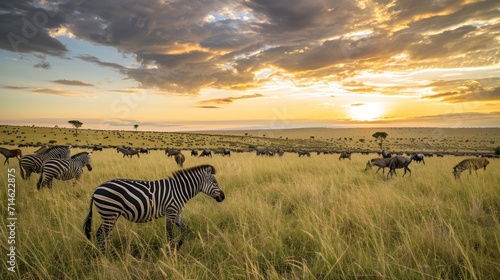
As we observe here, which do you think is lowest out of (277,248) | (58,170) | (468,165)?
(277,248)

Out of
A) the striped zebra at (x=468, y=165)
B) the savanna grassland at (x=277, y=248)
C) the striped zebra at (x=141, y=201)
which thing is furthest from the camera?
the striped zebra at (x=468, y=165)

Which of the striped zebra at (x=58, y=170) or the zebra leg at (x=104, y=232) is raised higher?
the striped zebra at (x=58, y=170)

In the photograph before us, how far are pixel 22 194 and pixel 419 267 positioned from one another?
10430 mm

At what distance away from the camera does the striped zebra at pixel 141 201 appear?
429 cm

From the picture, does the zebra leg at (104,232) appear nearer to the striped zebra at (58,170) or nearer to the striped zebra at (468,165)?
the striped zebra at (58,170)

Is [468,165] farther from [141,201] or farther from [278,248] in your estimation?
[141,201]

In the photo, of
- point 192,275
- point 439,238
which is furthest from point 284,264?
point 439,238

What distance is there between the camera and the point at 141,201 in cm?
448

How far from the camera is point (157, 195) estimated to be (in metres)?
4.73

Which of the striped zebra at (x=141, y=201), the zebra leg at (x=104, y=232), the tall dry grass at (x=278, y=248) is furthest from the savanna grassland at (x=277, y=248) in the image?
the striped zebra at (x=141, y=201)

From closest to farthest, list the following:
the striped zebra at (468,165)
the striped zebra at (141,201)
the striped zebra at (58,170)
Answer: the striped zebra at (141,201), the striped zebra at (58,170), the striped zebra at (468,165)

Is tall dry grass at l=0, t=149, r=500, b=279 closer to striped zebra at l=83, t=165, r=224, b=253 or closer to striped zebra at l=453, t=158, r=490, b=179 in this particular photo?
striped zebra at l=83, t=165, r=224, b=253

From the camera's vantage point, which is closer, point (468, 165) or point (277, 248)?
point (277, 248)

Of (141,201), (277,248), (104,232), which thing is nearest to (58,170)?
(104,232)
